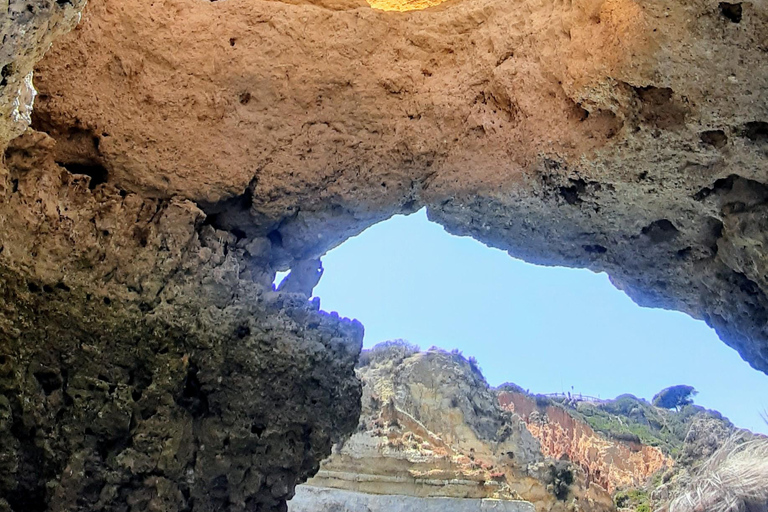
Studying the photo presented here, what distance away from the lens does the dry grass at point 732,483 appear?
21.6 feet

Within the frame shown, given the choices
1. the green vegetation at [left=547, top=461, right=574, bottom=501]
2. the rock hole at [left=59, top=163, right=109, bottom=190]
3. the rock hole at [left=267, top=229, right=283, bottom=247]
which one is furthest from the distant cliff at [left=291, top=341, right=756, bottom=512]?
the rock hole at [left=59, top=163, right=109, bottom=190]

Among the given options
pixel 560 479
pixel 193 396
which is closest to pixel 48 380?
pixel 193 396

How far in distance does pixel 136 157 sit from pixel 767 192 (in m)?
3.64

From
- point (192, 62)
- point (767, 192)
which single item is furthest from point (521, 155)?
point (192, 62)

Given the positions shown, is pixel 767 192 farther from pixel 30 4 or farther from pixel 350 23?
pixel 30 4

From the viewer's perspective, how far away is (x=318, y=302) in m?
4.22

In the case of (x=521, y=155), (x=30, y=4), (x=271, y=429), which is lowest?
(x=271, y=429)

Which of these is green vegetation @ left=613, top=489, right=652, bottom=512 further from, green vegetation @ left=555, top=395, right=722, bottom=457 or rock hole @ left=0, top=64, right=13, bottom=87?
rock hole @ left=0, top=64, right=13, bottom=87

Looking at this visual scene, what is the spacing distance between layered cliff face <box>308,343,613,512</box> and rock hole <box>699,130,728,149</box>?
4.30 metres

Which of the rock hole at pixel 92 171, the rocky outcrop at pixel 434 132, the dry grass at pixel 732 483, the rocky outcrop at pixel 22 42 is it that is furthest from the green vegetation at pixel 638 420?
the rocky outcrop at pixel 22 42

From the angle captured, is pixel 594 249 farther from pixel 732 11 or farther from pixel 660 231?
pixel 732 11

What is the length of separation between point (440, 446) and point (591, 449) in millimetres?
6977

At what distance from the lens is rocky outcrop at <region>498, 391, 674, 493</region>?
13.4m

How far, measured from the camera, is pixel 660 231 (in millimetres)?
4414
